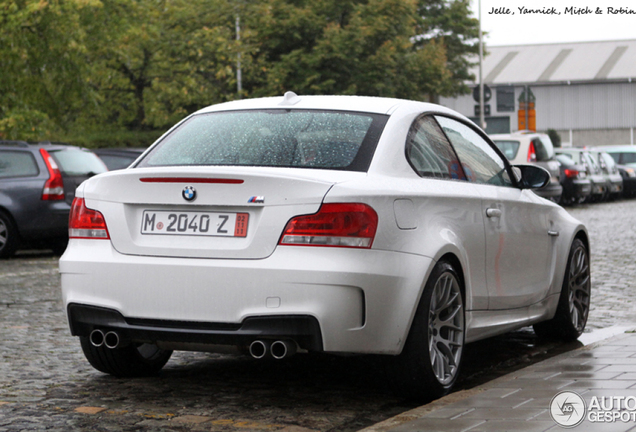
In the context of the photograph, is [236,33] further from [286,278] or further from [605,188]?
[286,278]

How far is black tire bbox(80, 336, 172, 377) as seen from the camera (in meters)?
5.84

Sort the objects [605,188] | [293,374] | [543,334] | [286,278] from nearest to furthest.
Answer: [286,278]
[293,374]
[543,334]
[605,188]

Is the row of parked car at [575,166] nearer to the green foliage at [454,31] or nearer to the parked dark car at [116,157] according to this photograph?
the parked dark car at [116,157]

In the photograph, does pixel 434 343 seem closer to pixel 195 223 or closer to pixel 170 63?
pixel 195 223

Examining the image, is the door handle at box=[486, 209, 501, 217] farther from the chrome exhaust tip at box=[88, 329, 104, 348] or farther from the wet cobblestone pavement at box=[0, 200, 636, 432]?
the chrome exhaust tip at box=[88, 329, 104, 348]

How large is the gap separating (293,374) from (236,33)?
31858 mm

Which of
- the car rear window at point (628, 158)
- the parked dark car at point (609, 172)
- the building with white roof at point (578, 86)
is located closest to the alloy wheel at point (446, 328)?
the parked dark car at point (609, 172)

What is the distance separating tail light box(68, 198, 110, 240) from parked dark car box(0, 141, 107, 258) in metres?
9.67

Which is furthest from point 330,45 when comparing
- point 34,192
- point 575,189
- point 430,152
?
point 430,152

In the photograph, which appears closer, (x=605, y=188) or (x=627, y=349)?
(x=627, y=349)

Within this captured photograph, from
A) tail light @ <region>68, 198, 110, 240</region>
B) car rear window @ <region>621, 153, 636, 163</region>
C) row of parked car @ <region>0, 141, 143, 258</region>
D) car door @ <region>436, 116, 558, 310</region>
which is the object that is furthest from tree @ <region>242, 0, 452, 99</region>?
tail light @ <region>68, 198, 110, 240</region>

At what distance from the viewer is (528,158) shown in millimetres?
26578

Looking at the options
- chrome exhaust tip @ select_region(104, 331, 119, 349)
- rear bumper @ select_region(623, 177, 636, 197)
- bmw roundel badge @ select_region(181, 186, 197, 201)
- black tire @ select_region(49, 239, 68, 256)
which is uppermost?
bmw roundel badge @ select_region(181, 186, 197, 201)

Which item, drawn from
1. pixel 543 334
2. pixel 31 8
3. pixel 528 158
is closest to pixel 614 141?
pixel 528 158
